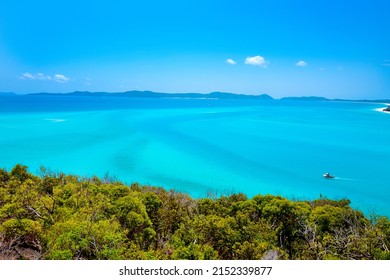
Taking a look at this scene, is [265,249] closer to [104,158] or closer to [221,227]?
[221,227]

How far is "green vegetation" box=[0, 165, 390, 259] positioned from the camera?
13.3 feet

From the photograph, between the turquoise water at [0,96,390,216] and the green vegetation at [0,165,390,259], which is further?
the turquoise water at [0,96,390,216]

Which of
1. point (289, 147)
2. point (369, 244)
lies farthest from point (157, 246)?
point (289, 147)

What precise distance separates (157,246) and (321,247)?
3.08 m

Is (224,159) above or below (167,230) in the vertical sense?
below

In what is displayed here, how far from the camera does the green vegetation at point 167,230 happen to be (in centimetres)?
407

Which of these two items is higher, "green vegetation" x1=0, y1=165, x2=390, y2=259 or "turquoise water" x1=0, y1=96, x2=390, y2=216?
"green vegetation" x1=0, y1=165, x2=390, y2=259

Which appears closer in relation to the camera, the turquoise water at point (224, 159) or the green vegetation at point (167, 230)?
the green vegetation at point (167, 230)

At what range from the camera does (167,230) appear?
23.3 feet

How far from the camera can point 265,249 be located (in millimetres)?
4871

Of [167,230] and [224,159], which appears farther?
[224,159]

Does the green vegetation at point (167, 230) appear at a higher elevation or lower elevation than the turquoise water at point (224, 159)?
higher
